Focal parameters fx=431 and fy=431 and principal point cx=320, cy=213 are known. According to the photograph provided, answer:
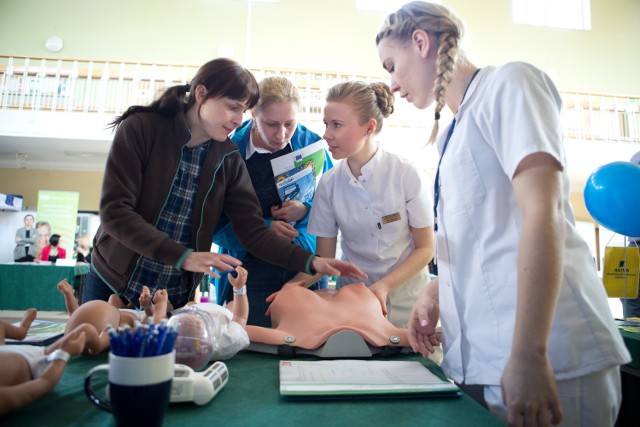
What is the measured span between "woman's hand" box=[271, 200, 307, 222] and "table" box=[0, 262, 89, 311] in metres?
5.12

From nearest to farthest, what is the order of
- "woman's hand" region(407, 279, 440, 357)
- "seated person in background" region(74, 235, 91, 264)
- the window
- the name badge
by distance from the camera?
"woman's hand" region(407, 279, 440, 357)
the name badge
"seated person in background" region(74, 235, 91, 264)
the window

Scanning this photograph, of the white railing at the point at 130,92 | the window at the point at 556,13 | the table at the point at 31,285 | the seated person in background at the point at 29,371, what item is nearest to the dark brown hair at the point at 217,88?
the seated person in background at the point at 29,371

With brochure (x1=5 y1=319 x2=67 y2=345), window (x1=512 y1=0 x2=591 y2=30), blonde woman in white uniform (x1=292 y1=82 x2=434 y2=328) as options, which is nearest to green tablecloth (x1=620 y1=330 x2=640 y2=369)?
blonde woman in white uniform (x1=292 y1=82 x2=434 y2=328)

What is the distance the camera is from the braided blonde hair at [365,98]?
1.70m

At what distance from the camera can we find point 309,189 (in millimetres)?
1895

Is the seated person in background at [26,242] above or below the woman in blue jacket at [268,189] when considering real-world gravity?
below

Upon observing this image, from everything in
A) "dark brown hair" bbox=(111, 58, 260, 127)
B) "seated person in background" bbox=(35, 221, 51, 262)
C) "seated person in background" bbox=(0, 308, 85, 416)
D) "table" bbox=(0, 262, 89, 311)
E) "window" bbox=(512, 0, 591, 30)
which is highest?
"window" bbox=(512, 0, 591, 30)

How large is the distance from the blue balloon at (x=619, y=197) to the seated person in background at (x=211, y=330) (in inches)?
77.2

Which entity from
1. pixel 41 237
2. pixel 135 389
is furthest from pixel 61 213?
pixel 135 389

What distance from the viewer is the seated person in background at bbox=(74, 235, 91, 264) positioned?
8352 millimetres

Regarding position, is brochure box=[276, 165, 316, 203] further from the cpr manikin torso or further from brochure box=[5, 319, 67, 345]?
brochure box=[5, 319, 67, 345]

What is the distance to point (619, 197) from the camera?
215 centimetres

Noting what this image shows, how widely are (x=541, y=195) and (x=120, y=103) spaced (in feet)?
29.6

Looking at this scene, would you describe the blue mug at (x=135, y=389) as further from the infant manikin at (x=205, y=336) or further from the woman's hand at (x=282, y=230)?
the woman's hand at (x=282, y=230)
